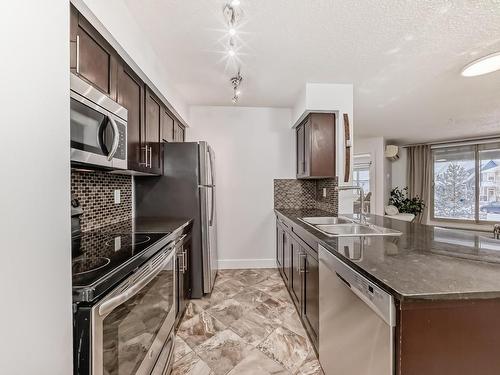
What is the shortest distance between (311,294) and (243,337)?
699 millimetres

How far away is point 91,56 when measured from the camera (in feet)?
4.56

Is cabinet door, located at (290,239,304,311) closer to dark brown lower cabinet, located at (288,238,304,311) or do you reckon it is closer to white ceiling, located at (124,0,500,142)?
dark brown lower cabinet, located at (288,238,304,311)

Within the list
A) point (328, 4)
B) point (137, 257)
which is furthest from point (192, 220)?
point (328, 4)

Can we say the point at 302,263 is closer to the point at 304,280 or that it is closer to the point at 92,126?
the point at 304,280

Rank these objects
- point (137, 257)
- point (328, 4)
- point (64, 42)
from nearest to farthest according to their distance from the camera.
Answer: point (64, 42) < point (137, 257) < point (328, 4)

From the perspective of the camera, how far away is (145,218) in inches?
99.3

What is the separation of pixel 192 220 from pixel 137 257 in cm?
137

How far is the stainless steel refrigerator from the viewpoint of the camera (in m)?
2.57

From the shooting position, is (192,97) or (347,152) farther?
(192,97)

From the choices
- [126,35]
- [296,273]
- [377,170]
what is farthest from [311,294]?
[377,170]

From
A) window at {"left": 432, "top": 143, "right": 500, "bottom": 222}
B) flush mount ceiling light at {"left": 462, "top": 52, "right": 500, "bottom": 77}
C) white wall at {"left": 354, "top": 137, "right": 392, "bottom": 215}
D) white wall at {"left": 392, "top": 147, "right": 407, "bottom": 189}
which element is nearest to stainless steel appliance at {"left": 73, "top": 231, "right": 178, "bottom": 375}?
flush mount ceiling light at {"left": 462, "top": 52, "right": 500, "bottom": 77}

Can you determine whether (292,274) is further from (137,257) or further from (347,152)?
(137,257)

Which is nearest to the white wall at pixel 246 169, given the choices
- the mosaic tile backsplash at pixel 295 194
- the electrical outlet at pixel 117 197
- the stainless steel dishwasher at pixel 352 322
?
the mosaic tile backsplash at pixel 295 194

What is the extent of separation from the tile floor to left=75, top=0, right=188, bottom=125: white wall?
7.17 feet
